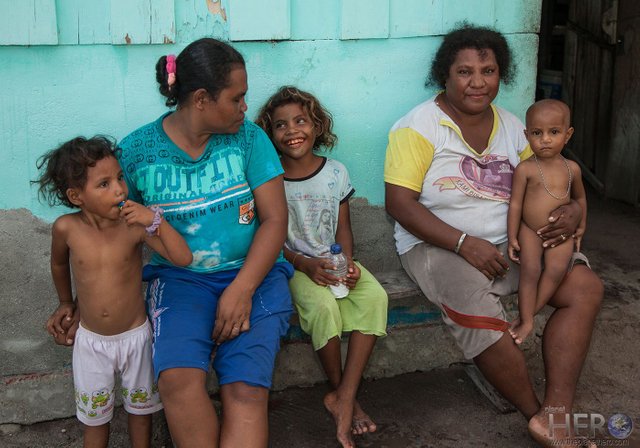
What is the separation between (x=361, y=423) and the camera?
296 cm

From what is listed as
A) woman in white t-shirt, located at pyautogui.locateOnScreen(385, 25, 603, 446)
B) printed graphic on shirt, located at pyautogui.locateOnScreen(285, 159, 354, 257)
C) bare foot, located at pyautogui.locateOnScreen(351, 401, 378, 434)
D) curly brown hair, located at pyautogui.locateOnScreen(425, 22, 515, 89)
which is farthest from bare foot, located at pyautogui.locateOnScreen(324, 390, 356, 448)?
curly brown hair, located at pyautogui.locateOnScreen(425, 22, 515, 89)

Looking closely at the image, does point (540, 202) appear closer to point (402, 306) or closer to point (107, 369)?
point (402, 306)

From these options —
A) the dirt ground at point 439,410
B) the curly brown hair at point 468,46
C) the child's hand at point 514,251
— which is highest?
the curly brown hair at point 468,46

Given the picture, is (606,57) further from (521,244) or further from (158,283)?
(158,283)

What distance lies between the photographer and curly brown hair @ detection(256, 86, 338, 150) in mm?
3143

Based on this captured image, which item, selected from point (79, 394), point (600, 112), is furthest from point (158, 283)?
point (600, 112)

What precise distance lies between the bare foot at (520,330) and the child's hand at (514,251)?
0.30m

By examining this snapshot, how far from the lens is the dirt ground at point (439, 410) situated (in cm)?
299

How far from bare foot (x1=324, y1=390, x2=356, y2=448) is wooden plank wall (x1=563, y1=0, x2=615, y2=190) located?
14.8 ft

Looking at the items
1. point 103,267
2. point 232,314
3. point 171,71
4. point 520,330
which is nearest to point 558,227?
point 520,330

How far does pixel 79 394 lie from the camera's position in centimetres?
257

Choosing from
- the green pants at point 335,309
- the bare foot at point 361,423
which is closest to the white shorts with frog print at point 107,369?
the green pants at point 335,309

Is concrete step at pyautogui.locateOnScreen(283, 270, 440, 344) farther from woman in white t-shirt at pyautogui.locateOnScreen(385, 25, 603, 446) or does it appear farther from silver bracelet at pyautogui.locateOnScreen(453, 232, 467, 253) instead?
silver bracelet at pyautogui.locateOnScreen(453, 232, 467, 253)

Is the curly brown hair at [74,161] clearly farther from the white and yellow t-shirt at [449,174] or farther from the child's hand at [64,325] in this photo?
the white and yellow t-shirt at [449,174]
